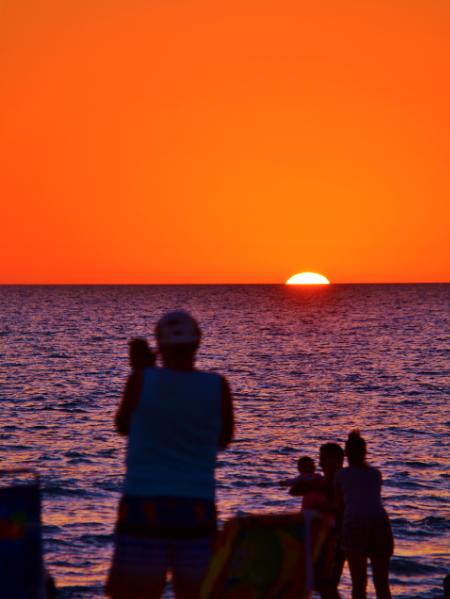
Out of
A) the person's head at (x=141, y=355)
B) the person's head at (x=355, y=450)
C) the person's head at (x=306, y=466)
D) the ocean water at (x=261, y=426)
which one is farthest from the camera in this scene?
the ocean water at (x=261, y=426)

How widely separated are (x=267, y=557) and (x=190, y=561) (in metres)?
0.37

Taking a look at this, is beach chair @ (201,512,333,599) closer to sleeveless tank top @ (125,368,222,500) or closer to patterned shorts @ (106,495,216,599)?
patterned shorts @ (106,495,216,599)

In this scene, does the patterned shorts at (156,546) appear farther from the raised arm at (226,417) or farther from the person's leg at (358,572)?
the person's leg at (358,572)

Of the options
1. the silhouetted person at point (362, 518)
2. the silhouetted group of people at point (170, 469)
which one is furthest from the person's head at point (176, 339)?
the silhouetted person at point (362, 518)

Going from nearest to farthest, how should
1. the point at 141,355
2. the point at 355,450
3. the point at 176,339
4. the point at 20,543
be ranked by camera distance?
the point at 176,339, the point at 20,543, the point at 141,355, the point at 355,450

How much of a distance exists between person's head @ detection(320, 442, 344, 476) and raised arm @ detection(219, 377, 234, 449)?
4.13 metres

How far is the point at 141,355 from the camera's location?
259 inches

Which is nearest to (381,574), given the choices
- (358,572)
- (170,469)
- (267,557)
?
(358,572)

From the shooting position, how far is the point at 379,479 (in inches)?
365

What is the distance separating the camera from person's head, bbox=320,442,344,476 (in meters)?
9.58

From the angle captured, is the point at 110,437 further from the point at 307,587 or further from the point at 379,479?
the point at 307,587

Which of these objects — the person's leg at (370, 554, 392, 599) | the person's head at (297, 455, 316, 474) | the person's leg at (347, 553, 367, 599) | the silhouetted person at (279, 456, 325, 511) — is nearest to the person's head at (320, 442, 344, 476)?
the silhouetted person at (279, 456, 325, 511)

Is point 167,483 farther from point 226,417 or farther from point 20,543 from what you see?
point 20,543

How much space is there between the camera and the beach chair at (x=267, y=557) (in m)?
5.21
